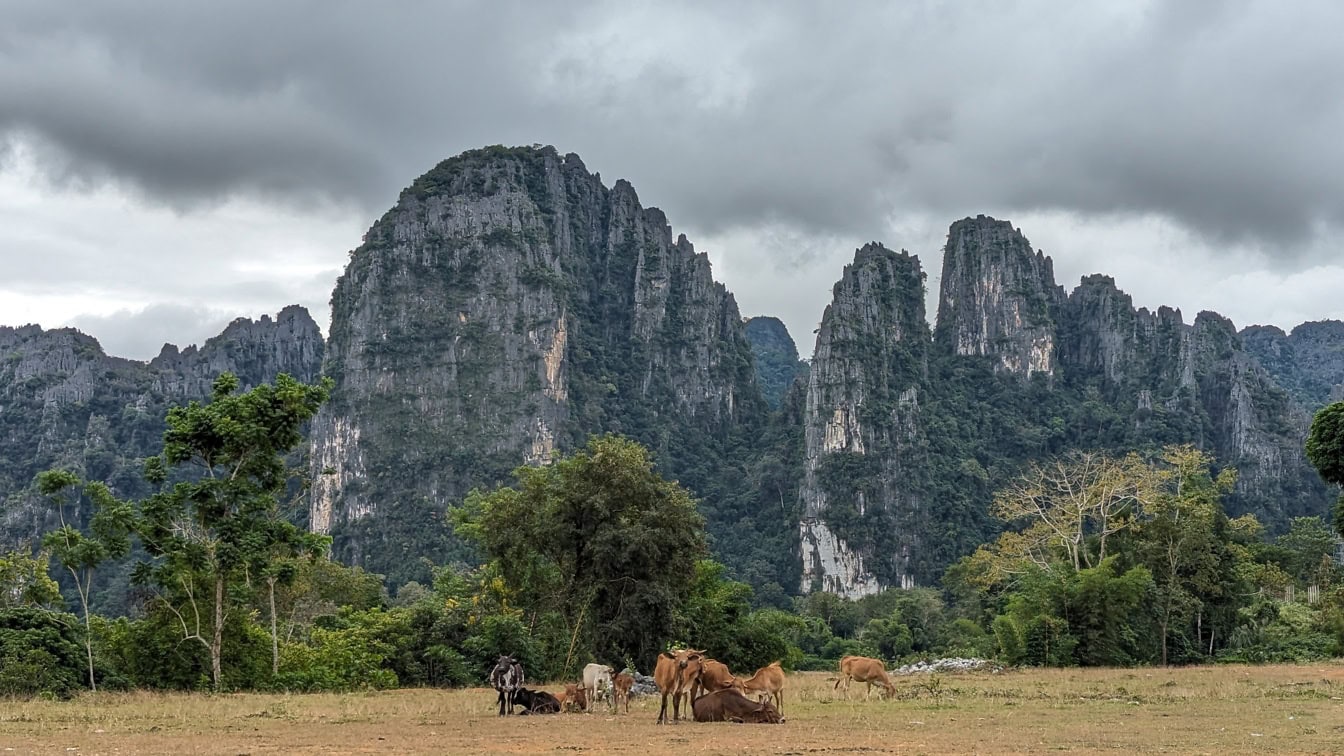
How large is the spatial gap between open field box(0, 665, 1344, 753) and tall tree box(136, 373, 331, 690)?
321 cm

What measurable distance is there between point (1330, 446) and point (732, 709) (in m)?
21.3

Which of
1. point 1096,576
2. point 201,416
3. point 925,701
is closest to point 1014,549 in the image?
point 1096,576

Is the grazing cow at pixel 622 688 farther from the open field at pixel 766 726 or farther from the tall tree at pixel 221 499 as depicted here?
the tall tree at pixel 221 499

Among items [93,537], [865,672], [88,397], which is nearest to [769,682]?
[865,672]

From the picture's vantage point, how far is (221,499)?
23.8m

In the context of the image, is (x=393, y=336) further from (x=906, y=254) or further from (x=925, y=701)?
(x=925, y=701)

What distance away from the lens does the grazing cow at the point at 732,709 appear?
15.4 metres

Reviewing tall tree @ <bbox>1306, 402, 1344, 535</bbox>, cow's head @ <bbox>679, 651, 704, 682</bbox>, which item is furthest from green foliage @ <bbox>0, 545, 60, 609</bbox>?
tall tree @ <bbox>1306, 402, 1344, 535</bbox>

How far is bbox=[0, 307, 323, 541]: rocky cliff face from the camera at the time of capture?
469 feet

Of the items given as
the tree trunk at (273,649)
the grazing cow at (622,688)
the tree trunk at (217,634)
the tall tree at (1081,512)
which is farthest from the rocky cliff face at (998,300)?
the grazing cow at (622,688)

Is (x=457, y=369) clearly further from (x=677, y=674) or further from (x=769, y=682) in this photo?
(x=677, y=674)

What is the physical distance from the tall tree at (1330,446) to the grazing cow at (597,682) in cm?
2112

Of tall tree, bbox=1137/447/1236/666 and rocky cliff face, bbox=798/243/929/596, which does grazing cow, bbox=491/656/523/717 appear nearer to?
tall tree, bbox=1137/447/1236/666

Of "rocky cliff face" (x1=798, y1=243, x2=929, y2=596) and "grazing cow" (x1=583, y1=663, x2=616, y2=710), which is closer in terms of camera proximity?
"grazing cow" (x1=583, y1=663, x2=616, y2=710)
